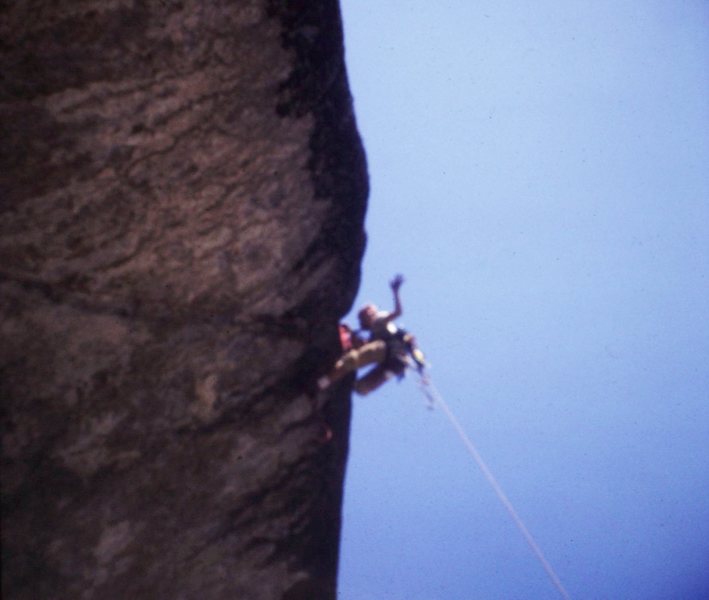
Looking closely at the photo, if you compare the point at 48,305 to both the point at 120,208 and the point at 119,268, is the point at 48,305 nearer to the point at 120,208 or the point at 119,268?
the point at 119,268

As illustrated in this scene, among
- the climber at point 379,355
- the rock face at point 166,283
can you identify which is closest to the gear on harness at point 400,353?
the climber at point 379,355

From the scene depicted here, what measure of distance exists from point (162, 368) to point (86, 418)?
3.32 feet

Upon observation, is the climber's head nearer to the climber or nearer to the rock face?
the climber

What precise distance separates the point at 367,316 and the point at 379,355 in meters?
0.73

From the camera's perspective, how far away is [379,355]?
7.96 meters

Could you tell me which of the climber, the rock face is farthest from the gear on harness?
the rock face

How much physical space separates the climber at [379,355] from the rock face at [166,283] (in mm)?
377

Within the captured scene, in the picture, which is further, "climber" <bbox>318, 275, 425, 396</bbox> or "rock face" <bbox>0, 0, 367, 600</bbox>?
"climber" <bbox>318, 275, 425, 396</bbox>

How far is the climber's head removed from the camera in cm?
825

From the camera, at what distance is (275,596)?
25.9ft

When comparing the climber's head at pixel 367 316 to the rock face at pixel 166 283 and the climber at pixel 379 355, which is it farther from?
the rock face at pixel 166 283

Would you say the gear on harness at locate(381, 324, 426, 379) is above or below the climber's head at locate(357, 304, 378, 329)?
below

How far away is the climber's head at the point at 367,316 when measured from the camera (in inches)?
325

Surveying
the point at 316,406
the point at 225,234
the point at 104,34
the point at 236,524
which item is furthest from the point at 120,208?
the point at 236,524
